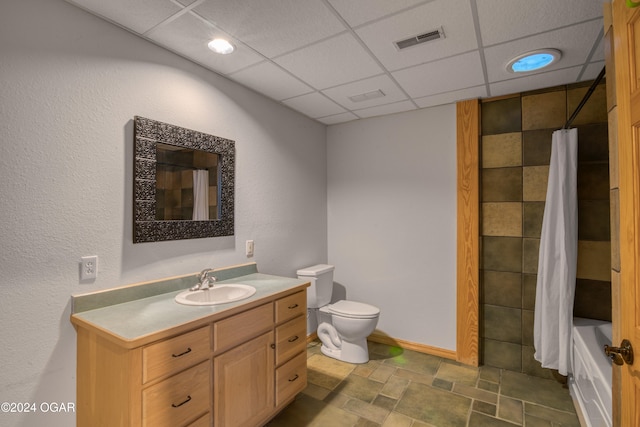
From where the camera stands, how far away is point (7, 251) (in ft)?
4.13

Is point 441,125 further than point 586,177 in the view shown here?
Yes

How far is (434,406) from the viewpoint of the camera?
208 cm

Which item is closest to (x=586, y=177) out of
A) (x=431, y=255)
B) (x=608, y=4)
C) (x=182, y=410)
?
(x=431, y=255)

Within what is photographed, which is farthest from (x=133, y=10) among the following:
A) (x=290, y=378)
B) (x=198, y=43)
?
(x=290, y=378)

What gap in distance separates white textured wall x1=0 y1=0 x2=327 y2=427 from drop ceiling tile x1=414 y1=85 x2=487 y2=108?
6.02 feet

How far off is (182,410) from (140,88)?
169 centimetres

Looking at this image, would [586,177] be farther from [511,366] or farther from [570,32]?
[511,366]

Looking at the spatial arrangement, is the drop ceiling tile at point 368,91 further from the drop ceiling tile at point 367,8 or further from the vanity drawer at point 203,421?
the vanity drawer at point 203,421

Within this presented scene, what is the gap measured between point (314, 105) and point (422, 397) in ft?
8.40

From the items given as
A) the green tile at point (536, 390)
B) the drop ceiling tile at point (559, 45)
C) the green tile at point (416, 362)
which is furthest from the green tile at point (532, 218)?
the green tile at point (416, 362)

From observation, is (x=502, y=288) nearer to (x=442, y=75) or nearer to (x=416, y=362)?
(x=416, y=362)

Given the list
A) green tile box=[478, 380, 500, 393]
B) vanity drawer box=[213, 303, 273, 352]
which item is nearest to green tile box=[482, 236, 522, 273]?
green tile box=[478, 380, 500, 393]

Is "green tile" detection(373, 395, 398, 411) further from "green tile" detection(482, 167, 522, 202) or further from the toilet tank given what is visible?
"green tile" detection(482, 167, 522, 202)

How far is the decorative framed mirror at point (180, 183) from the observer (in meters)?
1.69
